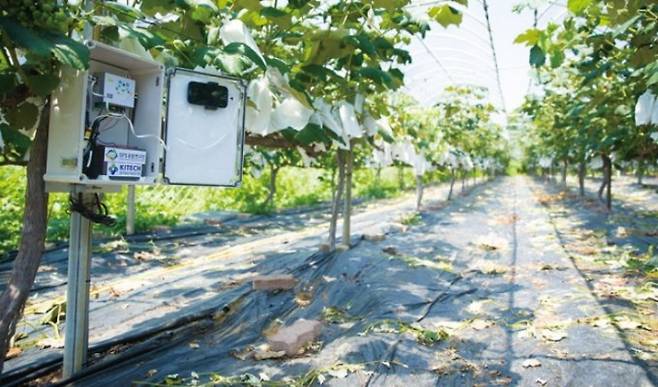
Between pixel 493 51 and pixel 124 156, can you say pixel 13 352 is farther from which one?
pixel 493 51

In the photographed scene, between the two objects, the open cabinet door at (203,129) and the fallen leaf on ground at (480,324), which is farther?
the fallen leaf on ground at (480,324)

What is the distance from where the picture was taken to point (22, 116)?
2.08m

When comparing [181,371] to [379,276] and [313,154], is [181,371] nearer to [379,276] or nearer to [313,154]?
[379,276]

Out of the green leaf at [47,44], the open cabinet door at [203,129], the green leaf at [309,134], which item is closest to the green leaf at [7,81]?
the green leaf at [47,44]

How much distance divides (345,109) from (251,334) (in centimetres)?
185

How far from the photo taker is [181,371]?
282 centimetres

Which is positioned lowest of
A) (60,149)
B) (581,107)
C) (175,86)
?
(60,149)

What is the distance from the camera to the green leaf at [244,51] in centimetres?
207

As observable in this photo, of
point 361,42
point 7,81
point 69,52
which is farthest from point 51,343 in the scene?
point 361,42

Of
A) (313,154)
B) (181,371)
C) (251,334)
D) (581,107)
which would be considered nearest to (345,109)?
(313,154)

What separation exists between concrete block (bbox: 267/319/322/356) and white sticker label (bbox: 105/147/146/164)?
1.49 meters

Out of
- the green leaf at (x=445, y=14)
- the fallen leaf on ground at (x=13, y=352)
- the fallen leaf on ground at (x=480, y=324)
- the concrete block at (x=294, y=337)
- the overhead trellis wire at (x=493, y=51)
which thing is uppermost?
the overhead trellis wire at (x=493, y=51)

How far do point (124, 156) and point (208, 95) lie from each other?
0.50 meters

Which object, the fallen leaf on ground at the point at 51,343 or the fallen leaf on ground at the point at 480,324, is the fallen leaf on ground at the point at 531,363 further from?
the fallen leaf on ground at the point at 51,343
